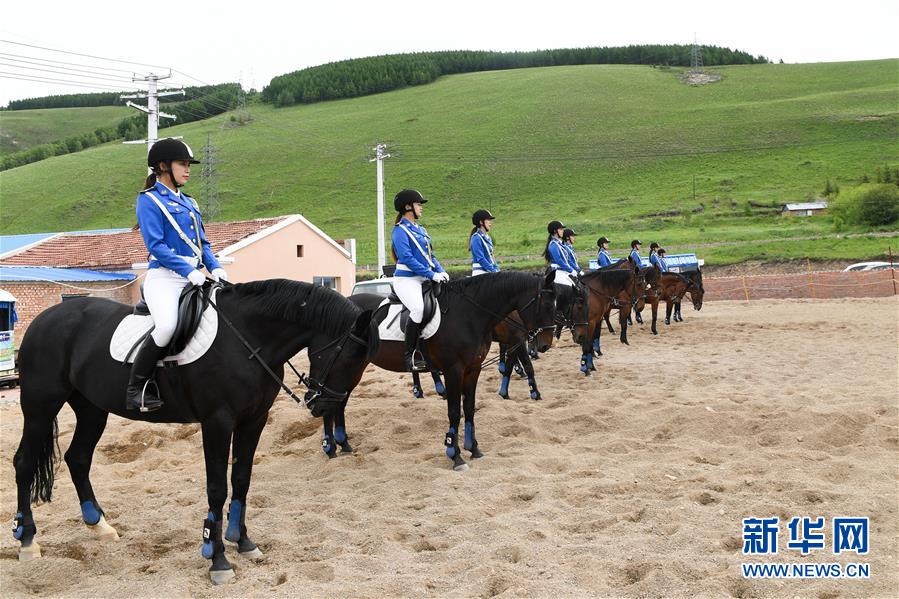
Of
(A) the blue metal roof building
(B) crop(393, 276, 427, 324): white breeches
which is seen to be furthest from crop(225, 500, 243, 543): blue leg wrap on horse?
(A) the blue metal roof building

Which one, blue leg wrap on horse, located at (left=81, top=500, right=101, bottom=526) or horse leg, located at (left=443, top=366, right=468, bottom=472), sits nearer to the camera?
blue leg wrap on horse, located at (left=81, top=500, right=101, bottom=526)

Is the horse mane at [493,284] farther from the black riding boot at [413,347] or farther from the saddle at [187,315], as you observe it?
the saddle at [187,315]

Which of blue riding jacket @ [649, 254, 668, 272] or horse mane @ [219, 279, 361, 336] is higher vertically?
horse mane @ [219, 279, 361, 336]

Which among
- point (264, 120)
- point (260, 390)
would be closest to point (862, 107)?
point (264, 120)

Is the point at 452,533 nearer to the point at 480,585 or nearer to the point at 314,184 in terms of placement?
the point at 480,585

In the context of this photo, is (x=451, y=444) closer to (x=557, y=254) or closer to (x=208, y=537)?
(x=208, y=537)

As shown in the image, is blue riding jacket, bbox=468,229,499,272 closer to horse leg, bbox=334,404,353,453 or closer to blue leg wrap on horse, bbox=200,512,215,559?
horse leg, bbox=334,404,353,453

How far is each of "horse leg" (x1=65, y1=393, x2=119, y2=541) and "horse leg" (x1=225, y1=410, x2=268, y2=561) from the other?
1139 mm

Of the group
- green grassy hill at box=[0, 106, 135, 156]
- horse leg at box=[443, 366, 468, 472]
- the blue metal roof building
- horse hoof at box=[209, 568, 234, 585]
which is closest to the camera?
horse hoof at box=[209, 568, 234, 585]

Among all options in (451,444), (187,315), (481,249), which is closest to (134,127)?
(481,249)

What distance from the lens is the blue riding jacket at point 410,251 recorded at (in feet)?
25.6

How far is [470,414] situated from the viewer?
788 centimetres

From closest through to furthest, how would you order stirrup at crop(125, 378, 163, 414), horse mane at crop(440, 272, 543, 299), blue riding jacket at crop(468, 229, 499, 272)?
stirrup at crop(125, 378, 163, 414), horse mane at crop(440, 272, 543, 299), blue riding jacket at crop(468, 229, 499, 272)

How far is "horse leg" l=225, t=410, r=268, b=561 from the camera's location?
16.8 feet
